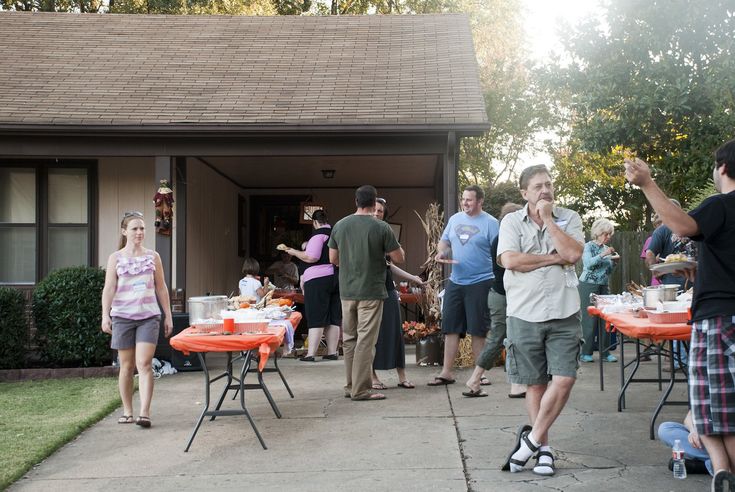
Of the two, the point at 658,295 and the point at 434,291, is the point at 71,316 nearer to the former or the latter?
the point at 434,291

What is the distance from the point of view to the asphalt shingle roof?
35.4ft

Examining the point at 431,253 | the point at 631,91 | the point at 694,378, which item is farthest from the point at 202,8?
the point at 694,378

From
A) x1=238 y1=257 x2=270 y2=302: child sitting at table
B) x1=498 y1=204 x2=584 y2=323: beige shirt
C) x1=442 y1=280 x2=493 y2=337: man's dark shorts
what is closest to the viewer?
x1=498 y1=204 x2=584 y2=323: beige shirt

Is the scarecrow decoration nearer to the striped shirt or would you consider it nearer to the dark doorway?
the striped shirt

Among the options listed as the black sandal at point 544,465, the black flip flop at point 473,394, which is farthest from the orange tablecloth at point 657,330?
the black flip flop at point 473,394

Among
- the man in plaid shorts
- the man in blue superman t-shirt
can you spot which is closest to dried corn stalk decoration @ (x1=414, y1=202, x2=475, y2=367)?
the man in blue superman t-shirt

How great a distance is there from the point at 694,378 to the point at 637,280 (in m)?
10.6

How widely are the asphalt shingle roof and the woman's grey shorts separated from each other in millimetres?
4316

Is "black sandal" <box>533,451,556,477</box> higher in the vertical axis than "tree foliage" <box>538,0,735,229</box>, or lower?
lower

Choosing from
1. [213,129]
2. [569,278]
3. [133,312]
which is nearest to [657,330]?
[569,278]

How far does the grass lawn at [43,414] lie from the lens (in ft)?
19.2

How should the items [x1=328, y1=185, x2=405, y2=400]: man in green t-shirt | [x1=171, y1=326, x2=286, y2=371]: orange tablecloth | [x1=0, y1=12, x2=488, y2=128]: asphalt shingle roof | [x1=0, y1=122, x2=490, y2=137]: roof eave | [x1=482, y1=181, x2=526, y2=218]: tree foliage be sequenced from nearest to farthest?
1. [x1=171, y1=326, x2=286, y2=371]: orange tablecloth
2. [x1=328, y1=185, x2=405, y2=400]: man in green t-shirt
3. [x1=0, y1=122, x2=490, y2=137]: roof eave
4. [x1=0, y1=12, x2=488, y2=128]: asphalt shingle roof
5. [x1=482, y1=181, x2=526, y2=218]: tree foliage

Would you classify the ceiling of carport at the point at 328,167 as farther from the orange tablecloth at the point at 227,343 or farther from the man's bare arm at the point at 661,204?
the man's bare arm at the point at 661,204

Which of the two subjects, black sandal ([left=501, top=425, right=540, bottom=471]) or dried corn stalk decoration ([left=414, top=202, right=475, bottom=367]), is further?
dried corn stalk decoration ([left=414, top=202, right=475, bottom=367])
